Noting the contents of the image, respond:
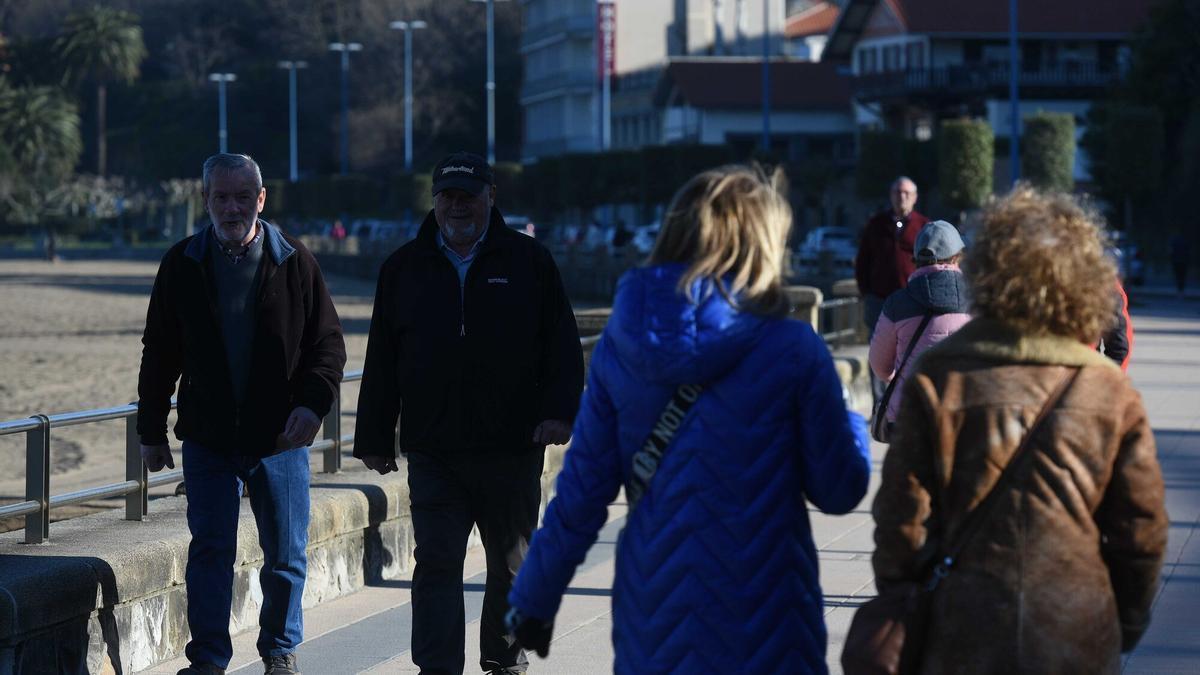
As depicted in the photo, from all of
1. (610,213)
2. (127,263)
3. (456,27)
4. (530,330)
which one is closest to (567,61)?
(456,27)

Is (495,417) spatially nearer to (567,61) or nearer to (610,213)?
(610,213)

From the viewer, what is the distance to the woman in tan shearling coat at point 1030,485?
11.9ft

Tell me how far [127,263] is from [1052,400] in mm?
79361

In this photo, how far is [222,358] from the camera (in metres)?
6.15

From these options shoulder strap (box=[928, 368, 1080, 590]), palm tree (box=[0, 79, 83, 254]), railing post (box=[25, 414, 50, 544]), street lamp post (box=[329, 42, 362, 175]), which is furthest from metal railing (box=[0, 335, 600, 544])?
palm tree (box=[0, 79, 83, 254])

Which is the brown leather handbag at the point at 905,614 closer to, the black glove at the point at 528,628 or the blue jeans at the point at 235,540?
the black glove at the point at 528,628

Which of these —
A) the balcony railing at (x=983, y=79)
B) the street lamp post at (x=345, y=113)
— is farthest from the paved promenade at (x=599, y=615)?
the street lamp post at (x=345, y=113)

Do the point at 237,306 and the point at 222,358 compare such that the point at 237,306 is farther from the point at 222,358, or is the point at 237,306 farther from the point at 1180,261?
the point at 1180,261

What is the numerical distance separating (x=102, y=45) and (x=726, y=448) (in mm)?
127499

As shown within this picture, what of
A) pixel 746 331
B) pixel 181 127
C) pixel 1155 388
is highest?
pixel 181 127

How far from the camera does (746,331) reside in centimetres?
391

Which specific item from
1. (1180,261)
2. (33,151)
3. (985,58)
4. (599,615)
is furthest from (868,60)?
(599,615)

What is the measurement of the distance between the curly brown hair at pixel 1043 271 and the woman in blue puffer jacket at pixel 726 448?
38 centimetres

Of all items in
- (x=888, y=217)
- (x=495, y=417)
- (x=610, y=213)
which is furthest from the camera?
(x=610, y=213)
